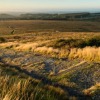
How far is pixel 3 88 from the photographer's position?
24.7 ft

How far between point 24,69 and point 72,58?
3.68 meters

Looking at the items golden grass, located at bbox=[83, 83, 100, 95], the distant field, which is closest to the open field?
golden grass, located at bbox=[83, 83, 100, 95]

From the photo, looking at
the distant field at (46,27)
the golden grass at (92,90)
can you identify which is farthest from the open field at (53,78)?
the distant field at (46,27)

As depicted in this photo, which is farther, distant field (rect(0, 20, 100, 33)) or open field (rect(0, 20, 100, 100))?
distant field (rect(0, 20, 100, 33))

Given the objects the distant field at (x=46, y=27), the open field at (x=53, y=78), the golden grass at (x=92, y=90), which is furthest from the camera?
the distant field at (x=46, y=27)

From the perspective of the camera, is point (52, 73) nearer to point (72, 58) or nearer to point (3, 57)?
point (72, 58)

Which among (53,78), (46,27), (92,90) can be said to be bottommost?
(46,27)

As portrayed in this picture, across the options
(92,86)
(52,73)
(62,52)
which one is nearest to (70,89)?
(92,86)

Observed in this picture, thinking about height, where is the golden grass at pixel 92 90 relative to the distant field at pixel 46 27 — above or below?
above

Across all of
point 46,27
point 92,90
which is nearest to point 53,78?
point 92,90

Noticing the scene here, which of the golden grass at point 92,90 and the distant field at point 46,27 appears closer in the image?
the golden grass at point 92,90

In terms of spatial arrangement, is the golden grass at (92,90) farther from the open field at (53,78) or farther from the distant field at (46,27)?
the distant field at (46,27)

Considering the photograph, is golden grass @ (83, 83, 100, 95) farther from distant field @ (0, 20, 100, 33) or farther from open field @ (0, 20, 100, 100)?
distant field @ (0, 20, 100, 33)

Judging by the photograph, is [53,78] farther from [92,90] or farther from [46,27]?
[46,27]
